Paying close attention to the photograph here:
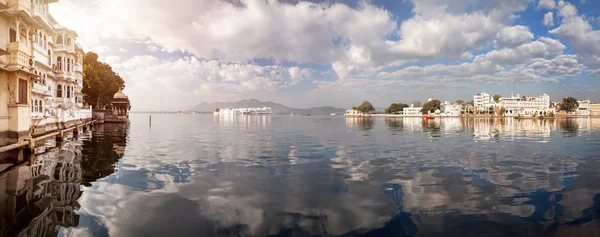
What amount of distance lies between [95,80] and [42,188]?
6697cm

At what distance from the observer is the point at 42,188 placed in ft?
42.6

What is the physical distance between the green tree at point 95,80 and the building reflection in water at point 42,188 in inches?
2138

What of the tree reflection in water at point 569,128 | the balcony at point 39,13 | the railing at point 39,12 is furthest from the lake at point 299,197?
the tree reflection in water at point 569,128

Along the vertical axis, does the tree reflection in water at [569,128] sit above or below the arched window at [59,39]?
below

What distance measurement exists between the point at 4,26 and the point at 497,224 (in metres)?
33.8

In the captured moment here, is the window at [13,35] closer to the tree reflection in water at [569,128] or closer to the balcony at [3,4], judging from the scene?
the balcony at [3,4]

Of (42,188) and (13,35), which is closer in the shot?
(42,188)

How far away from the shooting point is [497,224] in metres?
9.17

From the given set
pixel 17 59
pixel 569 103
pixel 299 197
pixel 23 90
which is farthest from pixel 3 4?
pixel 569 103

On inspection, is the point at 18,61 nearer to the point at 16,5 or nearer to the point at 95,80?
the point at 16,5

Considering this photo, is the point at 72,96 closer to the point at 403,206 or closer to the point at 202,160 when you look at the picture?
the point at 202,160

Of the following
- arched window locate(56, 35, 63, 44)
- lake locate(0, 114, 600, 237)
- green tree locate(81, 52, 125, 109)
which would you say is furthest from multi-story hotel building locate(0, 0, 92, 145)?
green tree locate(81, 52, 125, 109)

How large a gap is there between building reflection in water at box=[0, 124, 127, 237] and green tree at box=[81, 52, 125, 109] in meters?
54.3

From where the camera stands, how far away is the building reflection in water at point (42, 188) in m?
9.07
